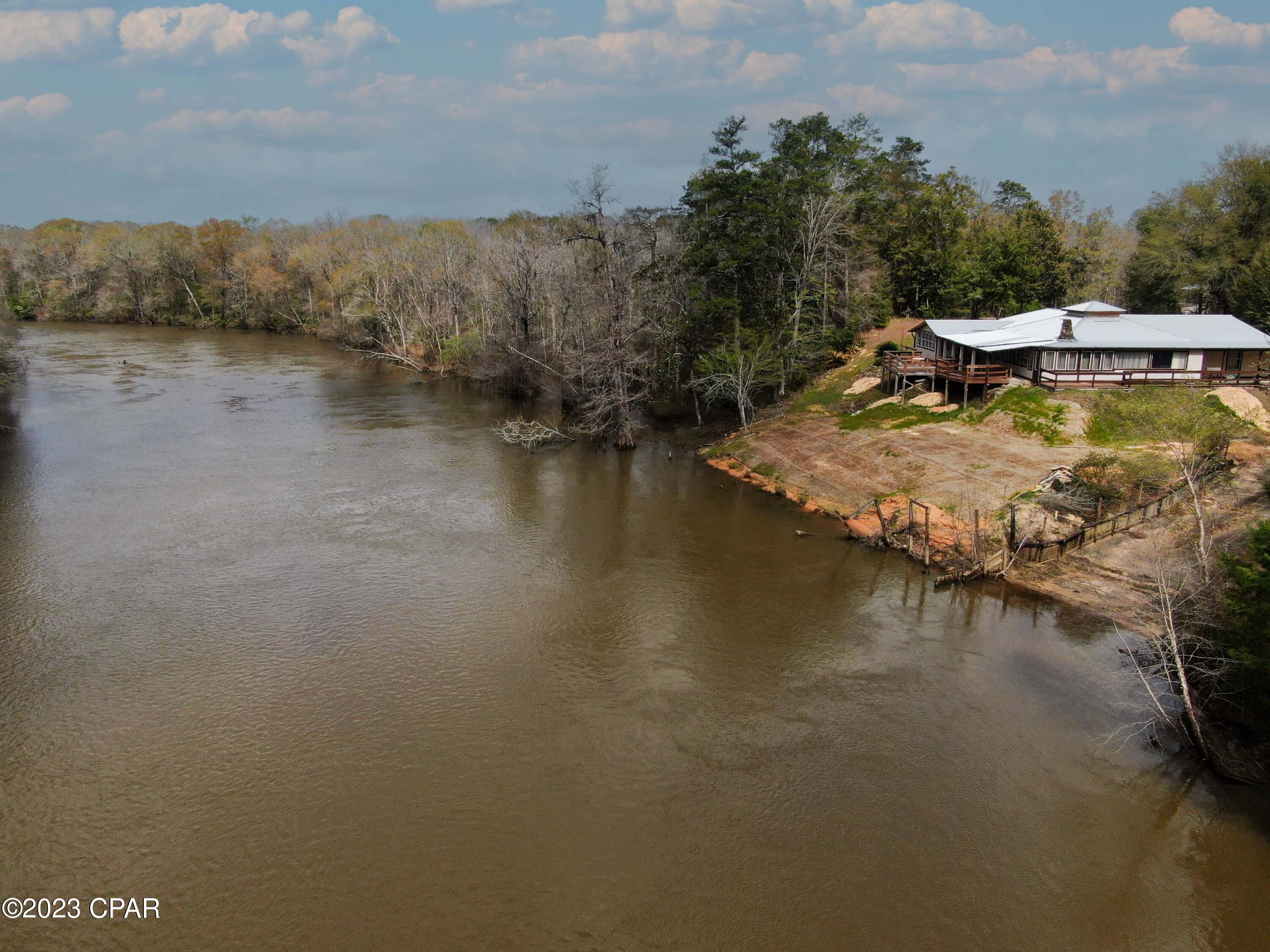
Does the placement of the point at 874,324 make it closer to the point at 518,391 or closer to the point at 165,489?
the point at 518,391

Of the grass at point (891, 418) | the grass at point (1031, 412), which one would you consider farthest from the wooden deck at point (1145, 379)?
the grass at point (891, 418)

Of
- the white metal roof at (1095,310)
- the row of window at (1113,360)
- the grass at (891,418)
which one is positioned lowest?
the grass at (891,418)

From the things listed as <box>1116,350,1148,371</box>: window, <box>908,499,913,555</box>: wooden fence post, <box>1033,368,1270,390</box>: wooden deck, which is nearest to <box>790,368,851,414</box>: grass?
<box>1033,368,1270,390</box>: wooden deck

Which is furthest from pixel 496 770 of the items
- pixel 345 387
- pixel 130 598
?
pixel 345 387

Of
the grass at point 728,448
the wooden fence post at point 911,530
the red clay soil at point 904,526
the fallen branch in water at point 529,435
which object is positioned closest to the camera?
the red clay soil at point 904,526

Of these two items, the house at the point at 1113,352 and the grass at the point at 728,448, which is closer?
the house at the point at 1113,352

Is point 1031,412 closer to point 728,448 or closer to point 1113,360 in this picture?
point 1113,360

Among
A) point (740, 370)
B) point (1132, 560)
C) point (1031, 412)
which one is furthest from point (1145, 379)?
point (740, 370)

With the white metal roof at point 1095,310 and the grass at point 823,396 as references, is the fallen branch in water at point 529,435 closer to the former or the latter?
the grass at point 823,396
